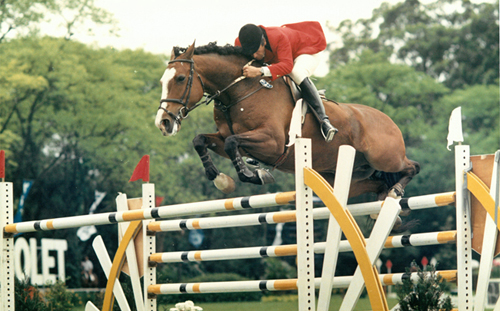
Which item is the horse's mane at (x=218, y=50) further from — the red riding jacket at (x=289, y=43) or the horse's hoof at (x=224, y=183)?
the horse's hoof at (x=224, y=183)

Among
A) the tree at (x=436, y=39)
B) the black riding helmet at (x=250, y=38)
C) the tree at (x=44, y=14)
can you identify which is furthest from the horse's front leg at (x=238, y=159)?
the tree at (x=436, y=39)

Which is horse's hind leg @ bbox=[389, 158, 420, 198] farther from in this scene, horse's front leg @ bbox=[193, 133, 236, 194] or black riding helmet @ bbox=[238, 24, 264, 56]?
black riding helmet @ bbox=[238, 24, 264, 56]

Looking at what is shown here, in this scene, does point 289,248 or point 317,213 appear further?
point 317,213

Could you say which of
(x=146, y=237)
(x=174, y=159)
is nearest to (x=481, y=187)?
(x=146, y=237)

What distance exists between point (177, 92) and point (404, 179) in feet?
6.97

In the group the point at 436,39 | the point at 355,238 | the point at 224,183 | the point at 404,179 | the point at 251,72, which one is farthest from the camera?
the point at 436,39

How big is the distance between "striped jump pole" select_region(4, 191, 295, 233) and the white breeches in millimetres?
1384

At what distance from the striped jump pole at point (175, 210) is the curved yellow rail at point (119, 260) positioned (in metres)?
0.44

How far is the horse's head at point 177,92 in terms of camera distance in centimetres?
391

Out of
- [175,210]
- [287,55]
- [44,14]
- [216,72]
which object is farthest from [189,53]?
[44,14]

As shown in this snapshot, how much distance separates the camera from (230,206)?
3100 mm

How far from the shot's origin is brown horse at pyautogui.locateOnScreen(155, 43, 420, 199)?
13.1 feet

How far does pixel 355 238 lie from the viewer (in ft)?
A: 9.04

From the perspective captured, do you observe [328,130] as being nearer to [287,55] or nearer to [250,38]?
[287,55]
